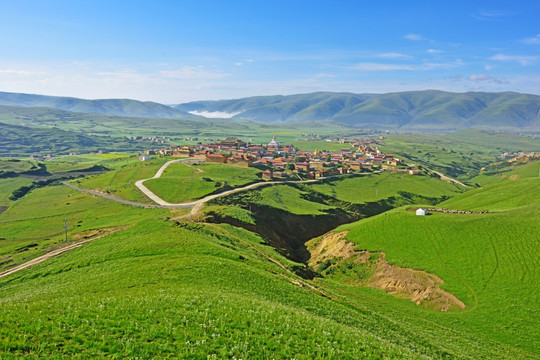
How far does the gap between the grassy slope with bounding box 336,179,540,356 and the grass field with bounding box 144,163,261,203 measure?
61.1 meters

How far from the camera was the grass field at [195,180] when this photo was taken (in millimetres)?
123375

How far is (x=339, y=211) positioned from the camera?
13150 centimetres

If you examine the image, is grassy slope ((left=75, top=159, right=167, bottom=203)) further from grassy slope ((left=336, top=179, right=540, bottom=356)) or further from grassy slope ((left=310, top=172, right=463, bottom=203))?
grassy slope ((left=336, top=179, right=540, bottom=356))

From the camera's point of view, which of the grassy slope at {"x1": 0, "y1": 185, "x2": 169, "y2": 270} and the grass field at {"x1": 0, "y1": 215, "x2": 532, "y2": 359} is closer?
the grass field at {"x1": 0, "y1": 215, "x2": 532, "y2": 359}

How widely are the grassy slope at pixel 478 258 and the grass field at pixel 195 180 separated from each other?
61.1 m

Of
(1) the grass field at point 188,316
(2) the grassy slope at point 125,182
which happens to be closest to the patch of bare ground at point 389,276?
(1) the grass field at point 188,316

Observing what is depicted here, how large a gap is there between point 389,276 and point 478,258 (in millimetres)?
18545

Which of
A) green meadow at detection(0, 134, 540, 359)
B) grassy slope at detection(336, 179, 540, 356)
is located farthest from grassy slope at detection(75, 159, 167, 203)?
grassy slope at detection(336, 179, 540, 356)

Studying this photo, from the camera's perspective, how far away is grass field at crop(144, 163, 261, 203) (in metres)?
123

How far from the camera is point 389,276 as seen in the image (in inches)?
2660

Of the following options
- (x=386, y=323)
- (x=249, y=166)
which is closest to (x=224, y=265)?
(x=386, y=323)

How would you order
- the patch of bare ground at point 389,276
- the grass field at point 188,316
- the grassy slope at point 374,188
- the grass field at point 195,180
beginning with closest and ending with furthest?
1. the grass field at point 188,316
2. the patch of bare ground at point 389,276
3. the grass field at point 195,180
4. the grassy slope at point 374,188

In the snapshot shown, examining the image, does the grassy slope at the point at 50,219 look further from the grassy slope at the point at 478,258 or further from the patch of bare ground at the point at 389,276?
the grassy slope at the point at 478,258

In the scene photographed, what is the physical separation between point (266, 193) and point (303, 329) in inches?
4276
